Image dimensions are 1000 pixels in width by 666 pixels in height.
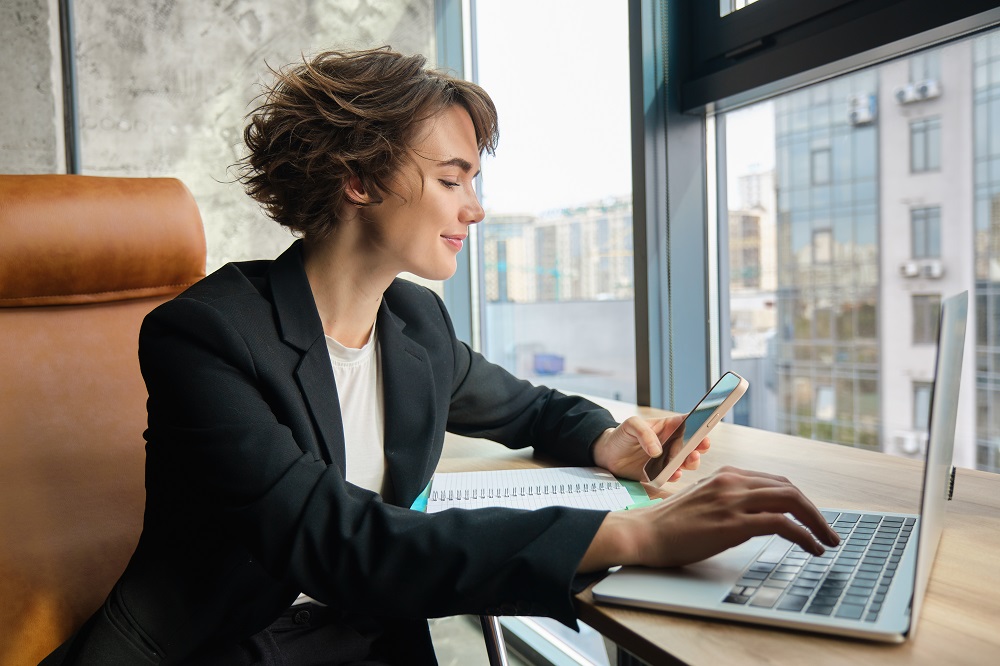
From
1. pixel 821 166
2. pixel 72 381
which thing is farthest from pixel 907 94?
pixel 72 381

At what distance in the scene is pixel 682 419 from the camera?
102 cm

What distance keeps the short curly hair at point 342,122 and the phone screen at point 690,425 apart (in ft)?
1.72

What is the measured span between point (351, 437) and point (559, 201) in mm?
1267

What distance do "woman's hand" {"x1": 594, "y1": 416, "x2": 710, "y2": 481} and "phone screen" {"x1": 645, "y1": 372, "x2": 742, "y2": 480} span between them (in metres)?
0.01

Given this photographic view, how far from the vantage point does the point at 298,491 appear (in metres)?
0.75

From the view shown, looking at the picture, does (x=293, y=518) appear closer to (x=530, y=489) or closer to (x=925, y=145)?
(x=530, y=489)

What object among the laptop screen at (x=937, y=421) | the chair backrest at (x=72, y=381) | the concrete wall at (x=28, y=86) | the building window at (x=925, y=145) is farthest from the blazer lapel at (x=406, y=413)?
the concrete wall at (x=28, y=86)

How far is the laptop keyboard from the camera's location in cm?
58

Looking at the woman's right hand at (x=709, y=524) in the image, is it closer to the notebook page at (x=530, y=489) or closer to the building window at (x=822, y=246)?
the notebook page at (x=530, y=489)

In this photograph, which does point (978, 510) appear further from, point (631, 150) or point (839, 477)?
point (631, 150)

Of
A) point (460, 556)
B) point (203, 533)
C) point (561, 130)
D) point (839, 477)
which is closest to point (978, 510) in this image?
point (839, 477)

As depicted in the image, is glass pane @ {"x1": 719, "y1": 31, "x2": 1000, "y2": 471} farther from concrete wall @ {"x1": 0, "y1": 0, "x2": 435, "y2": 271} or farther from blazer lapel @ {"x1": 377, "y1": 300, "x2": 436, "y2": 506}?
concrete wall @ {"x1": 0, "y1": 0, "x2": 435, "y2": 271}

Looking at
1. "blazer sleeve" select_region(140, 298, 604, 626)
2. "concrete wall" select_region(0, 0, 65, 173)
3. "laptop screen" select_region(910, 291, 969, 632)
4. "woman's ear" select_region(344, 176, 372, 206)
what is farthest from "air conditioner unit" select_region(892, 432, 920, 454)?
"concrete wall" select_region(0, 0, 65, 173)

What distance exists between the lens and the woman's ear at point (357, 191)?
110 cm
